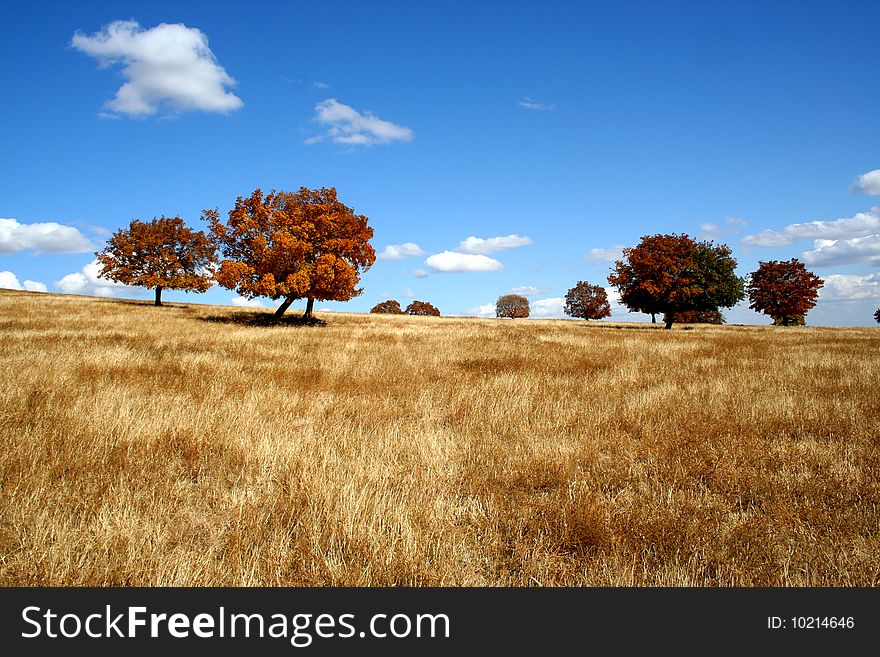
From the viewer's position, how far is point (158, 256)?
137 feet

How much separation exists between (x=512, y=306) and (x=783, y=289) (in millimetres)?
56867

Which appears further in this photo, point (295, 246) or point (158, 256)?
point (158, 256)

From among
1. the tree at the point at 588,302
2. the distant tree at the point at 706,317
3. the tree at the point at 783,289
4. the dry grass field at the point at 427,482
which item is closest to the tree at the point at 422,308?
the tree at the point at 588,302

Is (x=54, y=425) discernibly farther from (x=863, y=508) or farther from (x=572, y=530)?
(x=863, y=508)

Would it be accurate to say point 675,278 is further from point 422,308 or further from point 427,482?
point 422,308

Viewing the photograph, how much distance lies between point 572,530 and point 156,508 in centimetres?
361

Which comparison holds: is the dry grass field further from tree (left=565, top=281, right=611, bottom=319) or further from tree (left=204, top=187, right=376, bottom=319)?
tree (left=565, top=281, right=611, bottom=319)

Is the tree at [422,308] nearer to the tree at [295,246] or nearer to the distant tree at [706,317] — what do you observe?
the distant tree at [706,317]

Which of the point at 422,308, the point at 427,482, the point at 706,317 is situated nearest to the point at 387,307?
the point at 422,308

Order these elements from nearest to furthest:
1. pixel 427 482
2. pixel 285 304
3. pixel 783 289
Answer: pixel 427 482, pixel 285 304, pixel 783 289

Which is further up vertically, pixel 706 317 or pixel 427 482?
pixel 706 317

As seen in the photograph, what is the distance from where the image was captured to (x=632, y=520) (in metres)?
3.79

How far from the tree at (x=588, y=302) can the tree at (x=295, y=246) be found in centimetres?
7216

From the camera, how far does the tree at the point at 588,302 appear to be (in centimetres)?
9231
